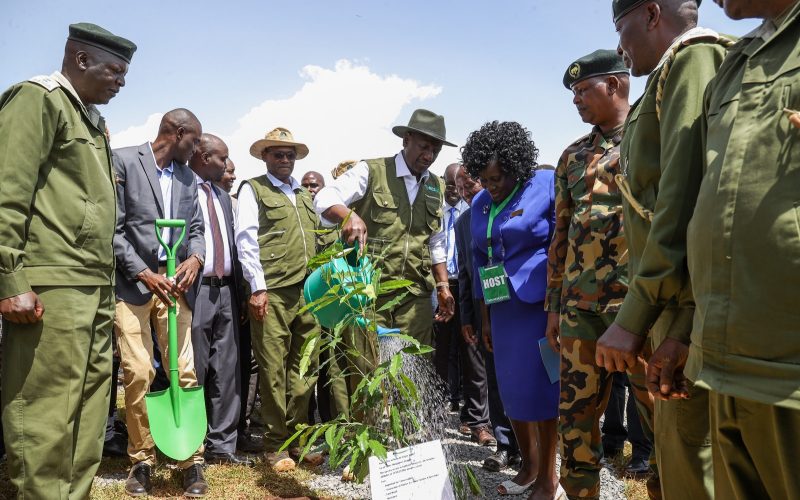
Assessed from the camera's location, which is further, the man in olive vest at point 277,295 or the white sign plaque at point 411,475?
the man in olive vest at point 277,295

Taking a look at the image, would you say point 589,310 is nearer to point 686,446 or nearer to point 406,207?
point 686,446

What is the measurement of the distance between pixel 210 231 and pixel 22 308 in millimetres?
2588

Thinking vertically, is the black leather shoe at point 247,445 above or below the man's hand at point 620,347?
below

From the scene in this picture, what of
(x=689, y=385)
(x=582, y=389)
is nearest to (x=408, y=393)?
(x=582, y=389)

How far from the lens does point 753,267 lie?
55.7 inches

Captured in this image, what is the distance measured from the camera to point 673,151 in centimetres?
184

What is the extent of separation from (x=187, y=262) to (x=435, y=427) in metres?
2.05

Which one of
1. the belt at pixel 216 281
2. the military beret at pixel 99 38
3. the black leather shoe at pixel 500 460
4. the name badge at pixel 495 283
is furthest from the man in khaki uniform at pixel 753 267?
the belt at pixel 216 281

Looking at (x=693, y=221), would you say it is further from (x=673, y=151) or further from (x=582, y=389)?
(x=582, y=389)

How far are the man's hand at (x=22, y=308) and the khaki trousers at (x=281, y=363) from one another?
7.81 ft

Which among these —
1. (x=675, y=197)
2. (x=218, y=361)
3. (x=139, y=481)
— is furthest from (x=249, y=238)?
(x=675, y=197)

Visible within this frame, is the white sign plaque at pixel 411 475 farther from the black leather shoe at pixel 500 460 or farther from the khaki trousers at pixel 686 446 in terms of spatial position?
the black leather shoe at pixel 500 460

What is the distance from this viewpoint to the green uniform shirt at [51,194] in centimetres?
266

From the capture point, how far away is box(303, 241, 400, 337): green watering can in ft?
10.7
